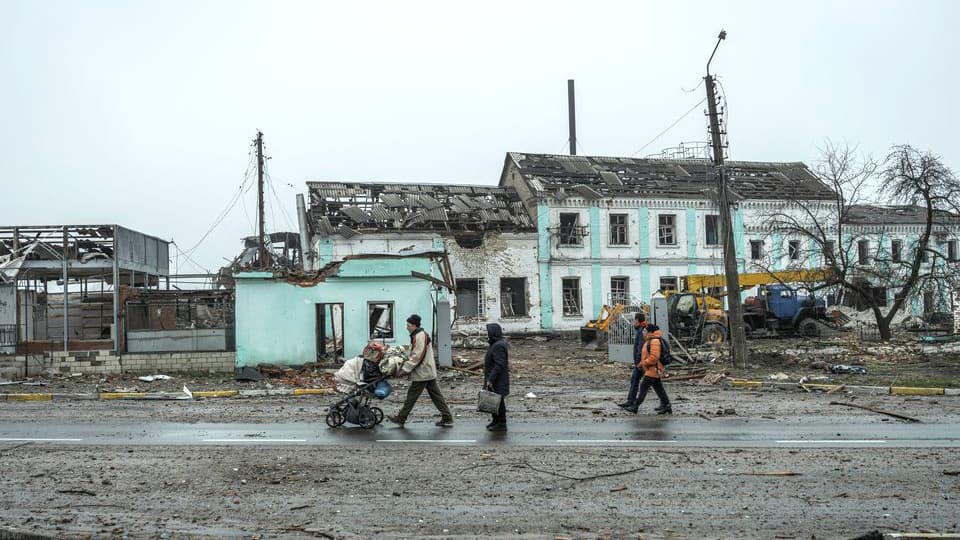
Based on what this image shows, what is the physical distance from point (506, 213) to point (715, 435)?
103 ft

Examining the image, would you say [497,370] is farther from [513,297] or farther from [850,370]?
[513,297]

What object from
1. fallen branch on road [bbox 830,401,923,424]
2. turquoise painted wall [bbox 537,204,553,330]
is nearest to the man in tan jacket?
fallen branch on road [bbox 830,401,923,424]

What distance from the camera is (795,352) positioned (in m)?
28.6

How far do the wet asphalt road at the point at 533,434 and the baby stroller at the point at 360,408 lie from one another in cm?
15

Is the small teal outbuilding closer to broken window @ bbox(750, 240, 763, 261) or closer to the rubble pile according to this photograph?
the rubble pile

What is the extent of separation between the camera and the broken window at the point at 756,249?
→ 1803 inches

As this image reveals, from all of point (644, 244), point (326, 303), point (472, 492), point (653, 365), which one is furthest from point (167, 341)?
point (644, 244)

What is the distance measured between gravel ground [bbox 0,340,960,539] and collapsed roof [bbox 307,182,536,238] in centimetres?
2980

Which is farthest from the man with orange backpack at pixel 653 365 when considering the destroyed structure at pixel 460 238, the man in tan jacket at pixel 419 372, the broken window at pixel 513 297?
the broken window at pixel 513 297

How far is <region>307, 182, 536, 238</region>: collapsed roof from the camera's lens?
4009 centimetres

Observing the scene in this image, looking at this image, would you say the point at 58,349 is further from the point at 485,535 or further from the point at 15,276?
the point at 485,535

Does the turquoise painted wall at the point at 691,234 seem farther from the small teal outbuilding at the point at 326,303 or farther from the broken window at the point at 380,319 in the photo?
the broken window at the point at 380,319

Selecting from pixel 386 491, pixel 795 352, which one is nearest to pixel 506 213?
pixel 795 352

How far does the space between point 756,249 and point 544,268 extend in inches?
520
